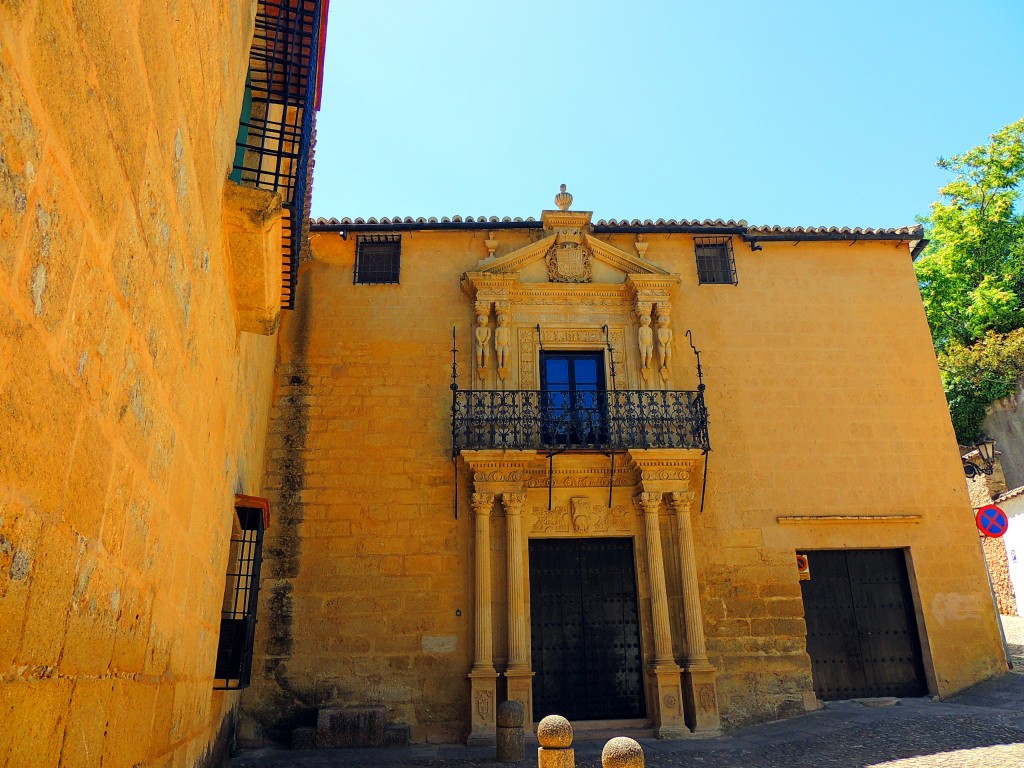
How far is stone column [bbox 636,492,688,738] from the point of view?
8297mm

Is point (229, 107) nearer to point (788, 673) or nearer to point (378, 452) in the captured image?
point (378, 452)

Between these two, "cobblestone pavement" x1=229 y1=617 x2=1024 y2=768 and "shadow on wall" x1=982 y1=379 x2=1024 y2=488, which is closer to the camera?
"cobblestone pavement" x1=229 y1=617 x2=1024 y2=768

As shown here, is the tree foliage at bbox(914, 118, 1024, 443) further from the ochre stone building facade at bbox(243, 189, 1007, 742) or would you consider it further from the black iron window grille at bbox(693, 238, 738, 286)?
the black iron window grille at bbox(693, 238, 738, 286)

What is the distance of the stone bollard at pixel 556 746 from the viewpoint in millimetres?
4637

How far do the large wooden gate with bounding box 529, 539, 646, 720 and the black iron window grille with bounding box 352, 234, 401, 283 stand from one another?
4659 millimetres

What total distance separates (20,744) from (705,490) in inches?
345

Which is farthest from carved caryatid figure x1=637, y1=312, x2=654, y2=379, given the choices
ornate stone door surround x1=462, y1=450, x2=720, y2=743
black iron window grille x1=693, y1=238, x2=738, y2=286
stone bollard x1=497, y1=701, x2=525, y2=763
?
stone bollard x1=497, y1=701, x2=525, y2=763

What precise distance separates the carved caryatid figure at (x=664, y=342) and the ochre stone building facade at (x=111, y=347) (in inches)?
261

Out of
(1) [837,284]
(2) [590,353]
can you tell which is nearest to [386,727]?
(2) [590,353]

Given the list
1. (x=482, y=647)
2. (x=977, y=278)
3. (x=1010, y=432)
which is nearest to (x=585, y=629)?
(x=482, y=647)

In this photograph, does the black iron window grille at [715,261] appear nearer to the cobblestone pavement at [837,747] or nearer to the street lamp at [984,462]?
the street lamp at [984,462]

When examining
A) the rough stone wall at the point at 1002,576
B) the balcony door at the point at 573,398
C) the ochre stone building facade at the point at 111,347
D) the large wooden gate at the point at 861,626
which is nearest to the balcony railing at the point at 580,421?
the balcony door at the point at 573,398

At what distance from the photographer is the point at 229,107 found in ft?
14.6

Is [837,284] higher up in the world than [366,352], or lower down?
higher up
